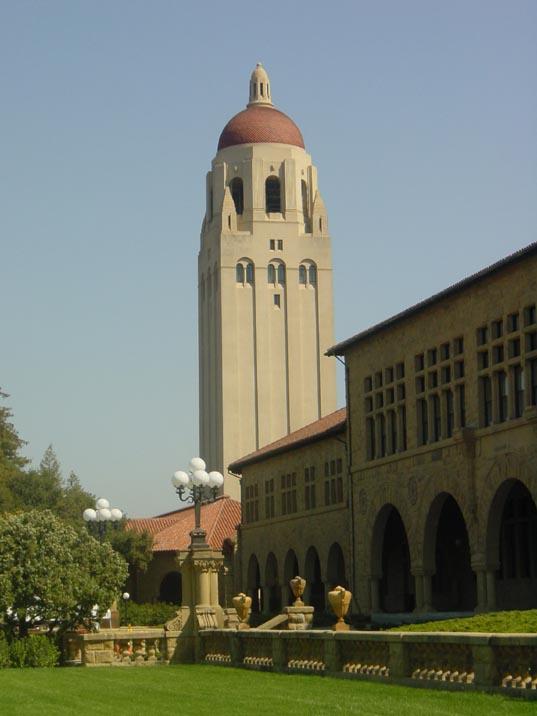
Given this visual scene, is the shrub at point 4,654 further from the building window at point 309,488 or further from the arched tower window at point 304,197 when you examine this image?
the arched tower window at point 304,197

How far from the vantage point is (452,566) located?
53281 millimetres

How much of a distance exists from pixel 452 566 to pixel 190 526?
39689 mm

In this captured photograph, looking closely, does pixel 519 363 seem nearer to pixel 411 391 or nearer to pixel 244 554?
pixel 411 391

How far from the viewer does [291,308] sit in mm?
124062

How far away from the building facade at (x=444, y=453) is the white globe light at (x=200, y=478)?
9.12 metres

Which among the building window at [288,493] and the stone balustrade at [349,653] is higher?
the building window at [288,493]

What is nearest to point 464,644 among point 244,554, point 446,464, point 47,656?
point 47,656

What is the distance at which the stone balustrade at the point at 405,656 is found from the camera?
20.6 m

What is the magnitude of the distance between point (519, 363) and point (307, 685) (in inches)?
735

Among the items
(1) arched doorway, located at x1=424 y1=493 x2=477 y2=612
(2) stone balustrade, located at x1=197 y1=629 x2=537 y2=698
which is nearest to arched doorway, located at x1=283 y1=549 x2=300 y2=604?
(1) arched doorway, located at x1=424 y1=493 x2=477 y2=612

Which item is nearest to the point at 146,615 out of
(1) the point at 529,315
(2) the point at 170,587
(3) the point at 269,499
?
(3) the point at 269,499

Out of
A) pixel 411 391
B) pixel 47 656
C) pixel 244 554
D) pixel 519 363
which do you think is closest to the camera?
pixel 47 656

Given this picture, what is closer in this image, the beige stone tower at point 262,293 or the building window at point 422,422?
the building window at point 422,422

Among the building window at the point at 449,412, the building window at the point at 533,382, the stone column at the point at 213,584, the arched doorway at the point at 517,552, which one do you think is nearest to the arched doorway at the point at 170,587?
the arched doorway at the point at 517,552
